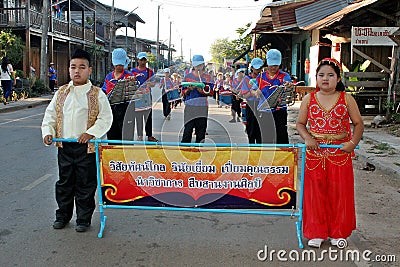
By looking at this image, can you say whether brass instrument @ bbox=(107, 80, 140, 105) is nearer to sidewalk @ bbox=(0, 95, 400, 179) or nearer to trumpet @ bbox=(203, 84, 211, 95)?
sidewalk @ bbox=(0, 95, 400, 179)

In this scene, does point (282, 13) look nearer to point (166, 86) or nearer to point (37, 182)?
point (166, 86)

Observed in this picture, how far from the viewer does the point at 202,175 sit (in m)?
4.31

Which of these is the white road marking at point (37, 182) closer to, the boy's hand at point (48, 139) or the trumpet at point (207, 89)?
the boy's hand at point (48, 139)

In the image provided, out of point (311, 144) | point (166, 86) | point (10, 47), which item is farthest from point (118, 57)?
point (10, 47)

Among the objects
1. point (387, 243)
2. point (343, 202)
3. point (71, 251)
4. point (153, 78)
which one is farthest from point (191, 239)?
point (153, 78)

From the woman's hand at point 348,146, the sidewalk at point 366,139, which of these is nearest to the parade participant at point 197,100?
the sidewalk at point 366,139

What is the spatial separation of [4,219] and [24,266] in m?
1.32

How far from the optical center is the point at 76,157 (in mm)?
4598

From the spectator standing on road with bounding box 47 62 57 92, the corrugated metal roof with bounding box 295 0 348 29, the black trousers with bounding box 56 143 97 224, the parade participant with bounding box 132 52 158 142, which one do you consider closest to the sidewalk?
the parade participant with bounding box 132 52 158 142

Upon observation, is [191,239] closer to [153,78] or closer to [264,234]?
[264,234]

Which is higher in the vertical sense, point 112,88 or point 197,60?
point 197,60

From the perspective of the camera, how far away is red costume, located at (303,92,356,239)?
4.16 metres

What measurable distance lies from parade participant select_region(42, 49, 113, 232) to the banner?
0.25 m

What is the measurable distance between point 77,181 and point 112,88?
2783mm
